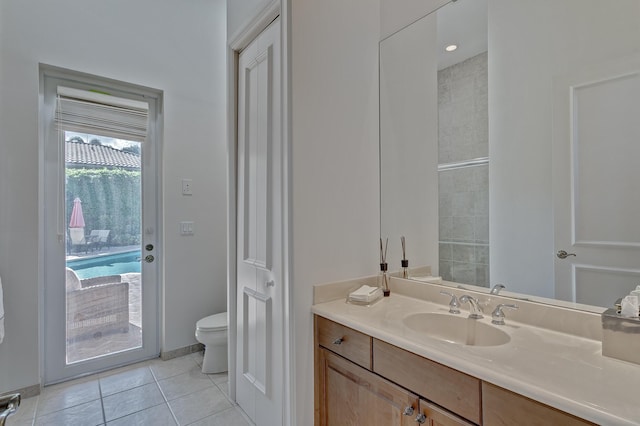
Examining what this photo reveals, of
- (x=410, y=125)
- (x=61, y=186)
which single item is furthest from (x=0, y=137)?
(x=410, y=125)

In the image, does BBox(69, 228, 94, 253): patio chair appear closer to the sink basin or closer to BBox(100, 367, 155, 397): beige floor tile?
BBox(100, 367, 155, 397): beige floor tile

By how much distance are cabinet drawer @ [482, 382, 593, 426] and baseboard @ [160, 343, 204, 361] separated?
253cm

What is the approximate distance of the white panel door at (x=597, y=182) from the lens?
106 centimetres

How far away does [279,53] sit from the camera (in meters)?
1.64

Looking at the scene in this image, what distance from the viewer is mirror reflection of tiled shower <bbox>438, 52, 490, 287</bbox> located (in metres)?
1.47

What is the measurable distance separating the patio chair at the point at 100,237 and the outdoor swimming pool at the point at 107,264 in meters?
0.09

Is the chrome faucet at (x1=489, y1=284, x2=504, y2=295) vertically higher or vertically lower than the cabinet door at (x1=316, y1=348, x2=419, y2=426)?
higher

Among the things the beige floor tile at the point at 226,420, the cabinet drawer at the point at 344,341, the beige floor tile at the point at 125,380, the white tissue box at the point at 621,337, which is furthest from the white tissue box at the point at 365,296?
the beige floor tile at the point at 125,380

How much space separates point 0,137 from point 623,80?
3141 mm

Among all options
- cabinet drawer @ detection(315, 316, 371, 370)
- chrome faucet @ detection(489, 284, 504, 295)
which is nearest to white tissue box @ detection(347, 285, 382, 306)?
cabinet drawer @ detection(315, 316, 371, 370)

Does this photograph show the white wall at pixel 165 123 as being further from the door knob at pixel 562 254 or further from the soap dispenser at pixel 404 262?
the door knob at pixel 562 254

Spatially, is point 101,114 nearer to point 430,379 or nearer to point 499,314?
point 430,379

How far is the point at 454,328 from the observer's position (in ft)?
4.43

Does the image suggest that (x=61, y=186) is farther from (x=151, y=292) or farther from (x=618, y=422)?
(x=618, y=422)
